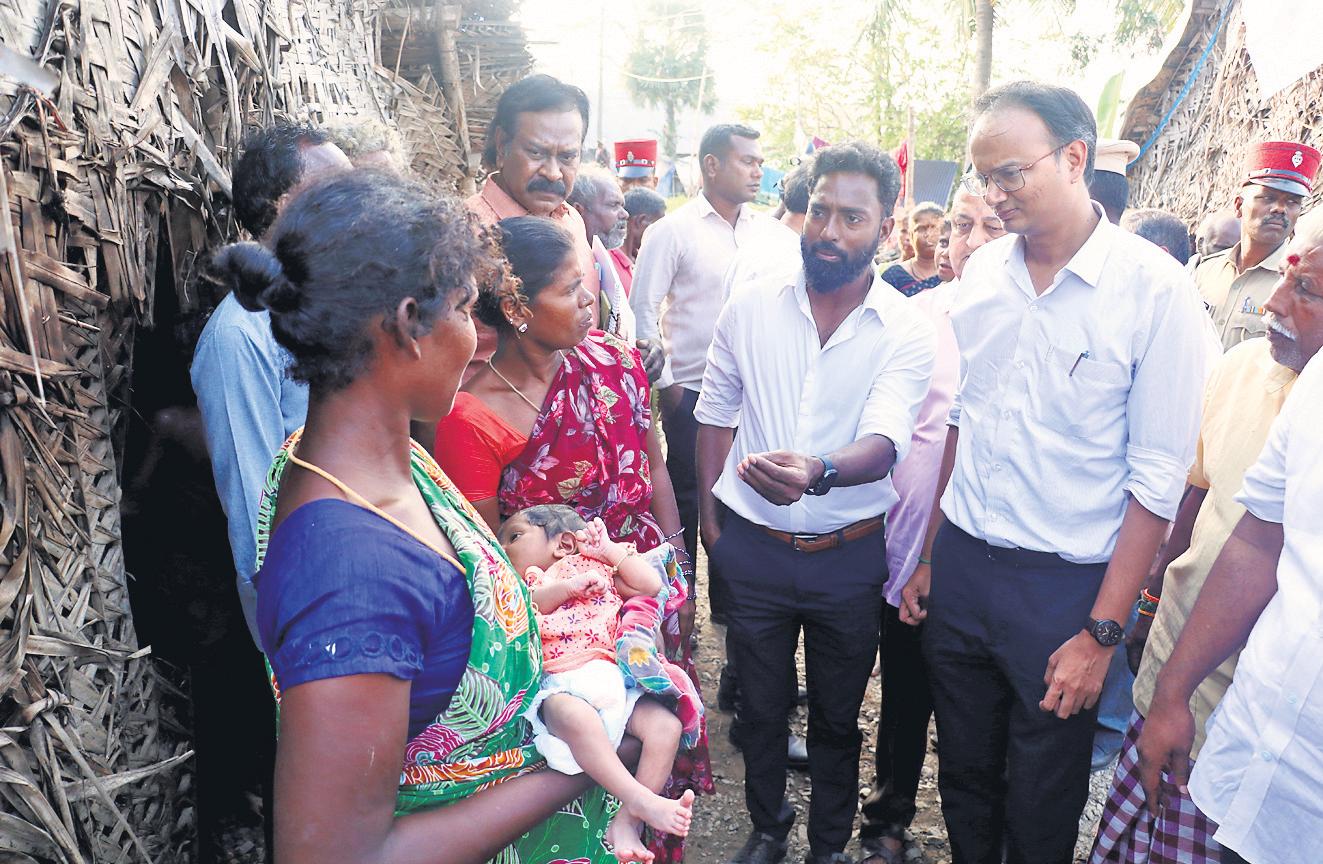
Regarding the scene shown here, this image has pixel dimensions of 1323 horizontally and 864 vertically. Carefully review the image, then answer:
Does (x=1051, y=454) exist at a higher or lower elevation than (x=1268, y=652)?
higher

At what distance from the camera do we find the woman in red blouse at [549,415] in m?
2.44

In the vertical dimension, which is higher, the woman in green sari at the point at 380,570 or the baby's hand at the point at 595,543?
the woman in green sari at the point at 380,570

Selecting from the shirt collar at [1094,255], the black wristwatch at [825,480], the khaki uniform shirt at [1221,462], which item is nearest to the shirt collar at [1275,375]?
the khaki uniform shirt at [1221,462]

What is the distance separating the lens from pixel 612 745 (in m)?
1.73

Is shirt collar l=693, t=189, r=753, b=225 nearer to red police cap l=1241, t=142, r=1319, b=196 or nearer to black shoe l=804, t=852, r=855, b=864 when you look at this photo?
red police cap l=1241, t=142, r=1319, b=196

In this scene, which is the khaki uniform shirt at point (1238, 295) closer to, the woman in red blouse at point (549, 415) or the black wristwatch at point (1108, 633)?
the black wristwatch at point (1108, 633)

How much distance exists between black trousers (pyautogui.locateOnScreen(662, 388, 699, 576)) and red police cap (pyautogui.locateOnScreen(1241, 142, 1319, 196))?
3.34 metres

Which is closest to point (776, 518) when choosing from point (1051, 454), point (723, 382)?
point (723, 382)

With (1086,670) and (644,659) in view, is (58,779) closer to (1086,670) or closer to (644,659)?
(644,659)

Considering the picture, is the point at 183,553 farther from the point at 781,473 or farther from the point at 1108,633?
the point at 1108,633

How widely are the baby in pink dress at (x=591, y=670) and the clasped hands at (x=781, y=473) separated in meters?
0.52

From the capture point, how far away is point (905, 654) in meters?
3.43

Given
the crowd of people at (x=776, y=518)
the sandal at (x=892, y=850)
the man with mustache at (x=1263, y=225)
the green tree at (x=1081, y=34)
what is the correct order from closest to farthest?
the crowd of people at (x=776, y=518), the sandal at (x=892, y=850), the man with mustache at (x=1263, y=225), the green tree at (x=1081, y=34)

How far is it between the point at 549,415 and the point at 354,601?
4.52ft
